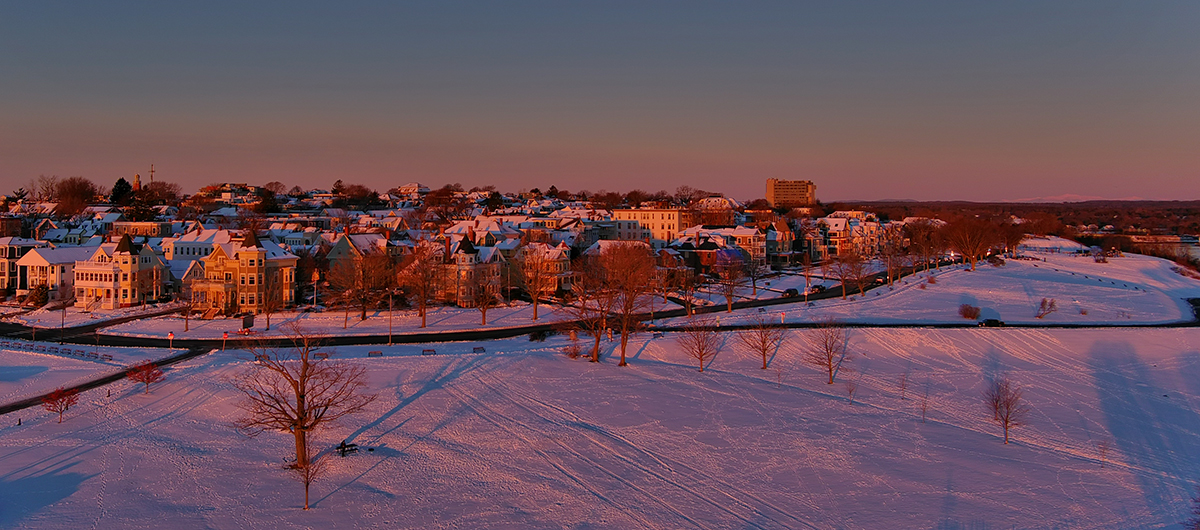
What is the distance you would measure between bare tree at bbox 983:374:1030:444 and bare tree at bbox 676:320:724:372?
42.5 feet

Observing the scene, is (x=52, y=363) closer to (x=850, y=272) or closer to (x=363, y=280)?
(x=363, y=280)

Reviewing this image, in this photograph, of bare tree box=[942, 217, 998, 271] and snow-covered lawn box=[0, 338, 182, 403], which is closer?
snow-covered lawn box=[0, 338, 182, 403]

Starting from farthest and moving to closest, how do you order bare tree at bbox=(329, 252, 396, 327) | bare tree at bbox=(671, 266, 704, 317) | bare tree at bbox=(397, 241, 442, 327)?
bare tree at bbox=(671, 266, 704, 317)
bare tree at bbox=(397, 241, 442, 327)
bare tree at bbox=(329, 252, 396, 327)

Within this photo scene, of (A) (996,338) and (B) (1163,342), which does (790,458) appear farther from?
(B) (1163,342)

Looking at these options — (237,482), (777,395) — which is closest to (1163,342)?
(777,395)

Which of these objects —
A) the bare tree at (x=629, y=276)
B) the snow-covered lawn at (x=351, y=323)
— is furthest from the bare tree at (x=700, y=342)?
the snow-covered lawn at (x=351, y=323)

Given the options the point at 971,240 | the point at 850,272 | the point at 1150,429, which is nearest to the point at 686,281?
the point at 850,272

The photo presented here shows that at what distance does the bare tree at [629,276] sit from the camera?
156 ft

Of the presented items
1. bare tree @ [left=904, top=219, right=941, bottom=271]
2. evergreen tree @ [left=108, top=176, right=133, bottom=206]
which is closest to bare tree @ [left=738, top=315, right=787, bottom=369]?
bare tree @ [left=904, top=219, right=941, bottom=271]

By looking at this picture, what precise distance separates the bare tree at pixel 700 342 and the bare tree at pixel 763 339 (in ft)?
5.12

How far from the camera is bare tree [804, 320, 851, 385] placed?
39.1 m

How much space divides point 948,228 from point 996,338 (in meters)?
79.7

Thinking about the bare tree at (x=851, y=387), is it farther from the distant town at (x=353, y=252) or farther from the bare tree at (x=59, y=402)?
the bare tree at (x=59, y=402)

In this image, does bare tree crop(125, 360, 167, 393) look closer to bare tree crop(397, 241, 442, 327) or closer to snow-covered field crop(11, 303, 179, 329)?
bare tree crop(397, 241, 442, 327)
